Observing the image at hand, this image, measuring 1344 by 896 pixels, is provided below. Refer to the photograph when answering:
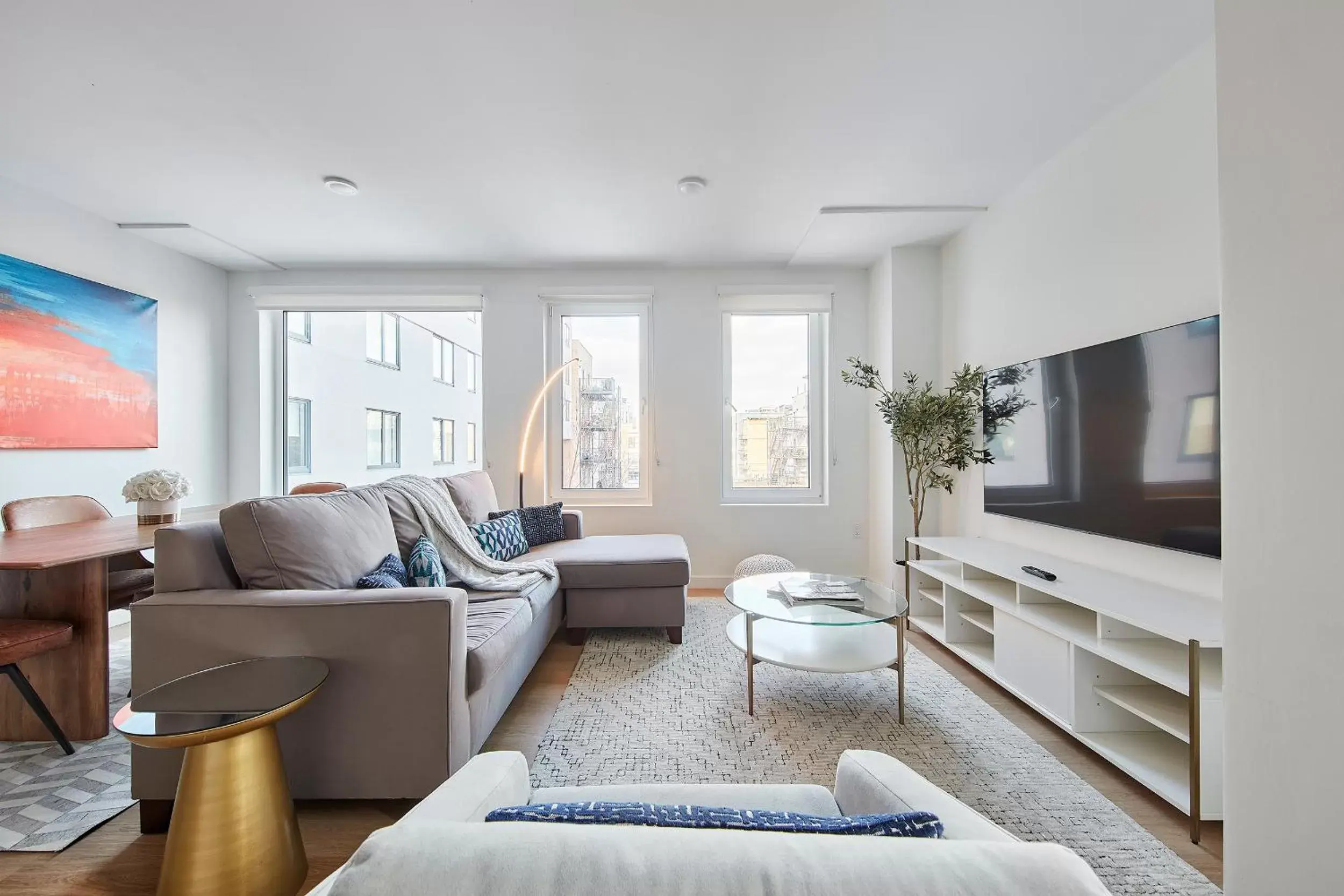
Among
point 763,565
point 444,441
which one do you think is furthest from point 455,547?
point 444,441

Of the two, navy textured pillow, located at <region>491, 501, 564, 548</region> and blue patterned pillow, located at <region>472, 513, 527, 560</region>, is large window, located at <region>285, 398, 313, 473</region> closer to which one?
navy textured pillow, located at <region>491, 501, 564, 548</region>

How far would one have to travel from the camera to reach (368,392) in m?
6.40

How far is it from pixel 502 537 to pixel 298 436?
9.10 ft

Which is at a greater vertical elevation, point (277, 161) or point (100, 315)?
point (277, 161)

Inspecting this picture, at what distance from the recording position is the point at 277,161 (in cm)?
254

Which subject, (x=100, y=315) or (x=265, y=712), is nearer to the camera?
(x=265, y=712)

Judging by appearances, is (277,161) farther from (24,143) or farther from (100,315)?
(100,315)

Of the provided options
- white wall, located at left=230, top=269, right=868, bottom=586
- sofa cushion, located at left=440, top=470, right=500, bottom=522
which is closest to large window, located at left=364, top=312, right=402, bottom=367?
white wall, located at left=230, top=269, right=868, bottom=586

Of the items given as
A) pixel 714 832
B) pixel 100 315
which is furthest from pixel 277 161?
pixel 714 832

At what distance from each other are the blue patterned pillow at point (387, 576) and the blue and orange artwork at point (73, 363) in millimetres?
2329

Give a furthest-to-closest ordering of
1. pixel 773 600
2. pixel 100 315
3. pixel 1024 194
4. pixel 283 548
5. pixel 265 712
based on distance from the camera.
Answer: pixel 100 315, pixel 1024 194, pixel 773 600, pixel 283 548, pixel 265 712

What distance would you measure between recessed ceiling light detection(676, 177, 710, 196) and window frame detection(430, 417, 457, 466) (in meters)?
6.54

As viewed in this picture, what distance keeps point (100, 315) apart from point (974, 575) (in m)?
4.96

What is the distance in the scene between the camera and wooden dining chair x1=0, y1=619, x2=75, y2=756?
1729mm
